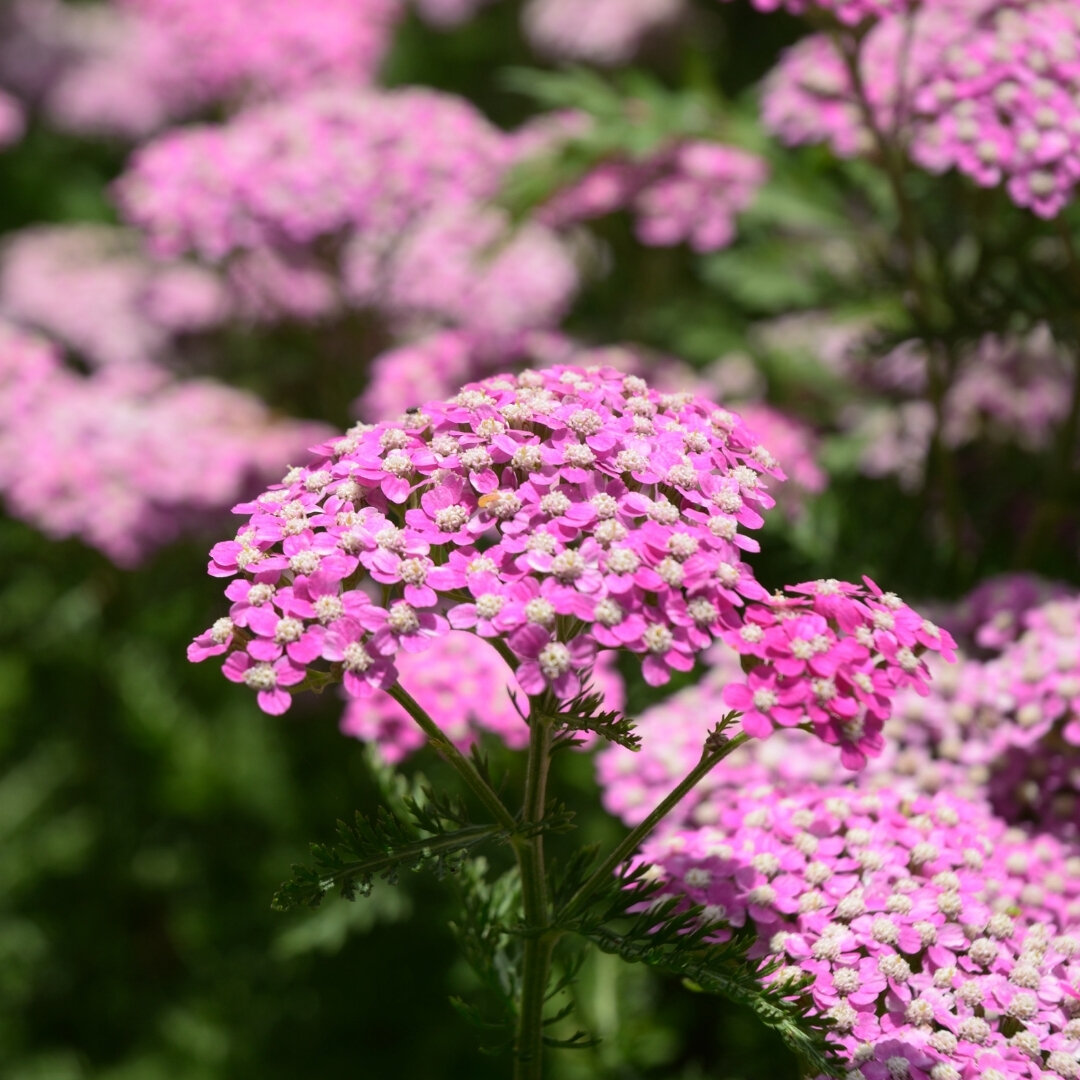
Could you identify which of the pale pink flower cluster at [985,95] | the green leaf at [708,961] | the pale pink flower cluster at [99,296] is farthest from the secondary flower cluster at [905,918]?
the pale pink flower cluster at [99,296]

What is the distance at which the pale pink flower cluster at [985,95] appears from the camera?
6.09ft

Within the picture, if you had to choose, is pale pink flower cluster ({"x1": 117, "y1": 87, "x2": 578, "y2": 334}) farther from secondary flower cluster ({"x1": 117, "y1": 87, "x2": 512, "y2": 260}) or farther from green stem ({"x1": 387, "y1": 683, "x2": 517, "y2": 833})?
green stem ({"x1": 387, "y1": 683, "x2": 517, "y2": 833})

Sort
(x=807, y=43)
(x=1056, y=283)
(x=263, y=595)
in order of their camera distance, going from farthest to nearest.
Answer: (x=807, y=43) < (x=1056, y=283) < (x=263, y=595)

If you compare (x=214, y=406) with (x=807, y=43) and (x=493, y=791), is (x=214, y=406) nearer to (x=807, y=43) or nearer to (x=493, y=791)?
(x=807, y=43)

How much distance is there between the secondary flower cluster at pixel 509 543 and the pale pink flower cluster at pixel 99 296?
2.73 m

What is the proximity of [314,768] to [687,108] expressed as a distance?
1.86 metres

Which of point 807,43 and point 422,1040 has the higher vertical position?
point 807,43

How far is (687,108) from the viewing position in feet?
8.97

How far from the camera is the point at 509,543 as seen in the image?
1.19 metres

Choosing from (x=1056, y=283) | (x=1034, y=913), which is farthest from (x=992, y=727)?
(x=1056, y=283)

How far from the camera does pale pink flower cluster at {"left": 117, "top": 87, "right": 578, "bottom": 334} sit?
110 inches

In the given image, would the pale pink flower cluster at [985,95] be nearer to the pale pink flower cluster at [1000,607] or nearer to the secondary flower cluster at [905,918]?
the pale pink flower cluster at [1000,607]

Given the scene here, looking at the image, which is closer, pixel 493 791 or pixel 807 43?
pixel 493 791

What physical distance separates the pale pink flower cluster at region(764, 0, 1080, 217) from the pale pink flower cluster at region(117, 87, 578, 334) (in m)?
0.80
